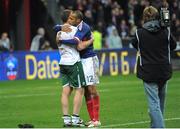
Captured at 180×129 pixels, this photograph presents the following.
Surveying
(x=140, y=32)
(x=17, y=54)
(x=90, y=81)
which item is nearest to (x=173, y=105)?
(x=90, y=81)

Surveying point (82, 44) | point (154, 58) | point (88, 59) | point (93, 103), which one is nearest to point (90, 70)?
point (88, 59)

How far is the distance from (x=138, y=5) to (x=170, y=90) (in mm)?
15655

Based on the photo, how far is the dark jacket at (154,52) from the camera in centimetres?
1192

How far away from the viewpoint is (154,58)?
1196cm

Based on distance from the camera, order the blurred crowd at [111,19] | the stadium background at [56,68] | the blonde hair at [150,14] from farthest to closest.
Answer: the blurred crowd at [111,19]
the stadium background at [56,68]
the blonde hair at [150,14]

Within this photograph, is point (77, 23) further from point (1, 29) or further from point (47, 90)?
point (1, 29)

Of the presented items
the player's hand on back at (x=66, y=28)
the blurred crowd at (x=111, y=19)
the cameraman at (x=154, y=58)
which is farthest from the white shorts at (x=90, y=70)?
the blurred crowd at (x=111, y=19)

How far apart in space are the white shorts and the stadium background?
92 cm

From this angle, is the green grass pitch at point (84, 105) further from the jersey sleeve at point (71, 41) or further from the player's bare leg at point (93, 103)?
the jersey sleeve at point (71, 41)

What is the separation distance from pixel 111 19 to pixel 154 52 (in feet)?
76.9

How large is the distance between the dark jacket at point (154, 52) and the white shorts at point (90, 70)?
6.53 feet

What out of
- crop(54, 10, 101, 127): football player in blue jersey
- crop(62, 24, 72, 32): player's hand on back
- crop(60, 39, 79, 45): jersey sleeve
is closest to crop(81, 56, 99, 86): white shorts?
crop(54, 10, 101, 127): football player in blue jersey

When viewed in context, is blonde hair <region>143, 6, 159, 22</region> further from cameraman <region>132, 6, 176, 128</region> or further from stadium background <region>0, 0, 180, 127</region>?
stadium background <region>0, 0, 180, 127</region>

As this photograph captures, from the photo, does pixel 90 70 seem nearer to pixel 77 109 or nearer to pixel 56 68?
pixel 77 109
